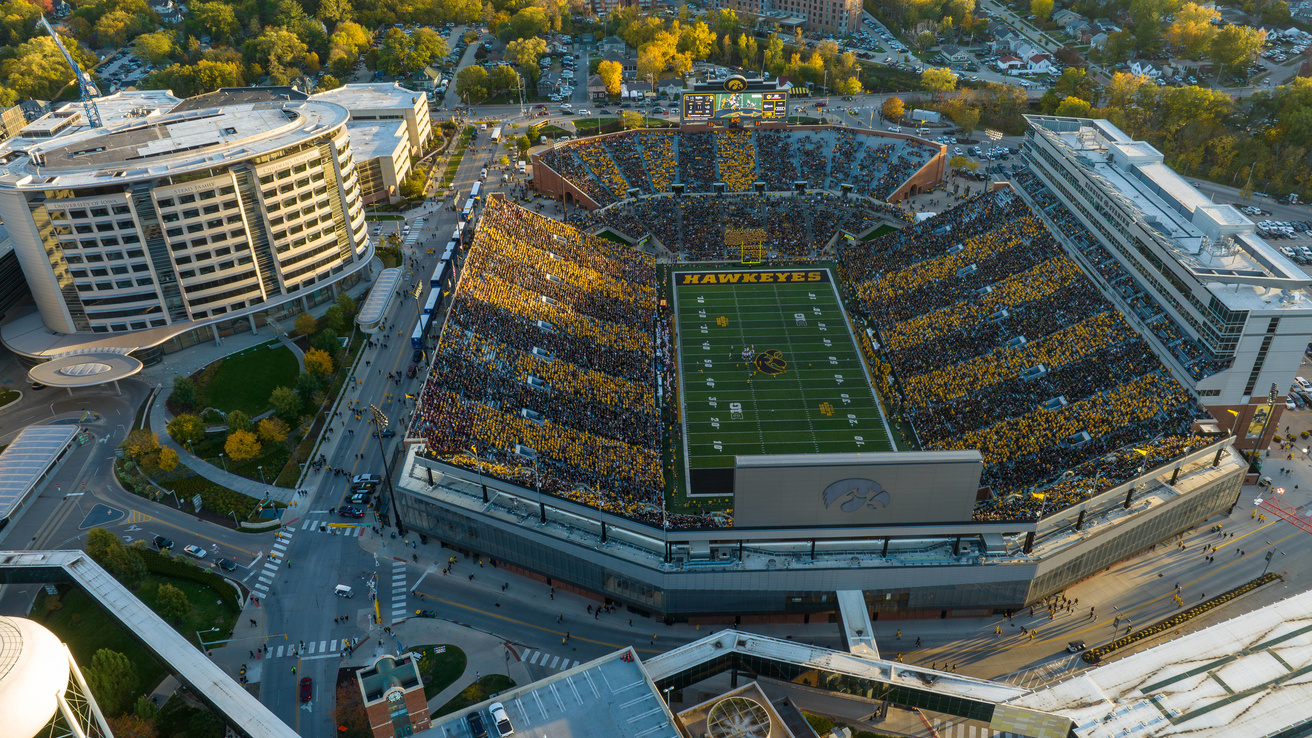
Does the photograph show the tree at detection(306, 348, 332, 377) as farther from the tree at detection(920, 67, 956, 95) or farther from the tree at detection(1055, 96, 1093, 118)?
the tree at detection(1055, 96, 1093, 118)

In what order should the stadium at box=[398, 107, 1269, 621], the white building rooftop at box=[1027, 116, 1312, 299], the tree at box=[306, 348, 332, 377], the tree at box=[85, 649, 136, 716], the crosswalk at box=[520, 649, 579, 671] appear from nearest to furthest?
1. the tree at box=[85, 649, 136, 716]
2. the crosswalk at box=[520, 649, 579, 671]
3. the stadium at box=[398, 107, 1269, 621]
4. the white building rooftop at box=[1027, 116, 1312, 299]
5. the tree at box=[306, 348, 332, 377]

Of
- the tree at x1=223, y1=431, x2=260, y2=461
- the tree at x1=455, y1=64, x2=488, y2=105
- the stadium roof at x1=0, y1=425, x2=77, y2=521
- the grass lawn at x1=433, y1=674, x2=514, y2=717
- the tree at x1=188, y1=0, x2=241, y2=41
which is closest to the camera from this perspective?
the grass lawn at x1=433, y1=674, x2=514, y2=717

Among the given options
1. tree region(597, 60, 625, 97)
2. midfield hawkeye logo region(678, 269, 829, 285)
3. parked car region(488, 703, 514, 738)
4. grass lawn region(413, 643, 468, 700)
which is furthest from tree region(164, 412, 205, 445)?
tree region(597, 60, 625, 97)

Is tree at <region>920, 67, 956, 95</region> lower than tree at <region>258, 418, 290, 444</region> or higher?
higher

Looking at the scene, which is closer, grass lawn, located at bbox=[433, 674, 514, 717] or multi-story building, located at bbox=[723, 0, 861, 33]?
grass lawn, located at bbox=[433, 674, 514, 717]

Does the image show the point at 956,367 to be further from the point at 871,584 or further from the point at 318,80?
the point at 318,80

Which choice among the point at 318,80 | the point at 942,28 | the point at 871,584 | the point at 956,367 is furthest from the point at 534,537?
the point at 942,28
